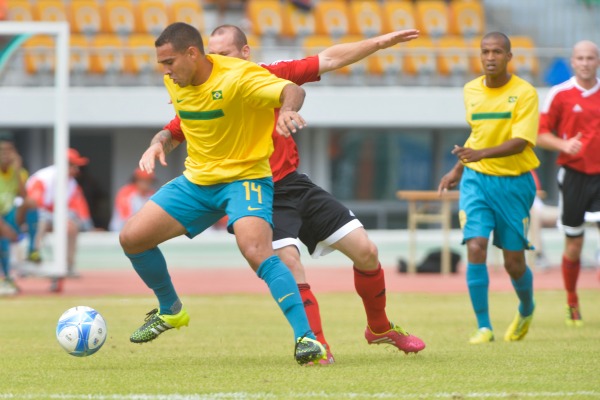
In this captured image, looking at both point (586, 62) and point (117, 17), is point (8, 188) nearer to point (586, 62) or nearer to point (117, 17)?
point (586, 62)

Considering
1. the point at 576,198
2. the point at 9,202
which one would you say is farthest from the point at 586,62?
the point at 9,202

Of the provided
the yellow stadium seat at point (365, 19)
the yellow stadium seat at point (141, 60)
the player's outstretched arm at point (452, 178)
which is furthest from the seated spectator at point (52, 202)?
the yellow stadium seat at point (365, 19)

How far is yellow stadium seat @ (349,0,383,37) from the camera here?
Result: 85.3ft

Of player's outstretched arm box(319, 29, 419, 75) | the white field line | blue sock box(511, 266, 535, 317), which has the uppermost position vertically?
player's outstretched arm box(319, 29, 419, 75)

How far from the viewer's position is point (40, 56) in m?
22.6

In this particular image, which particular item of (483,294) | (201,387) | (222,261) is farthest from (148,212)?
(222,261)

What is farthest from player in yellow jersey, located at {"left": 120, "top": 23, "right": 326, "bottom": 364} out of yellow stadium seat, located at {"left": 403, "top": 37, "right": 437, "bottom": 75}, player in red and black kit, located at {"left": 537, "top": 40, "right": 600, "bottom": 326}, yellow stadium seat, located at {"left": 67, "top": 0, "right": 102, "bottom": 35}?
yellow stadium seat, located at {"left": 67, "top": 0, "right": 102, "bottom": 35}

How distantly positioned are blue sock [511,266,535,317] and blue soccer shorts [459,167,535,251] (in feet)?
0.89

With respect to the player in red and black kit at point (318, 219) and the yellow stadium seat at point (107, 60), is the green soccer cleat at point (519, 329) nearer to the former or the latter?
the player in red and black kit at point (318, 219)

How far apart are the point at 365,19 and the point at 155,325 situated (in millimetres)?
19632

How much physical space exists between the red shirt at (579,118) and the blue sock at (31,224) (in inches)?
353

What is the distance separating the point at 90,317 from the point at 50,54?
649 inches

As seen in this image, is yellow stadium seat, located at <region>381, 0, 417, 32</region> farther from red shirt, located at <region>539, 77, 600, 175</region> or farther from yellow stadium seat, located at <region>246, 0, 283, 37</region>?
red shirt, located at <region>539, 77, 600, 175</region>

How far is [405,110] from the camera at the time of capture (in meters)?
23.4
